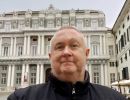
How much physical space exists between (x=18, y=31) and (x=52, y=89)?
4216cm

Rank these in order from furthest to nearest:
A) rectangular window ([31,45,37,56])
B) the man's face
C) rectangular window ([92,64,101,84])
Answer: rectangular window ([31,45,37,56]), rectangular window ([92,64,101,84]), the man's face

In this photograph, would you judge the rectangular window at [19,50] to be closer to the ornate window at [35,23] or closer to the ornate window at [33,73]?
the ornate window at [33,73]

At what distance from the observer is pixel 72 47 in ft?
7.03

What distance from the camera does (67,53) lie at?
2.06 m

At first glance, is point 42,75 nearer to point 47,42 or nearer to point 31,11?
point 47,42

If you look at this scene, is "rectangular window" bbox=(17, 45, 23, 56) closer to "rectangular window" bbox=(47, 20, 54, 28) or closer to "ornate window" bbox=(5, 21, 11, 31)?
"ornate window" bbox=(5, 21, 11, 31)

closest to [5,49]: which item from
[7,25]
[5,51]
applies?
[5,51]

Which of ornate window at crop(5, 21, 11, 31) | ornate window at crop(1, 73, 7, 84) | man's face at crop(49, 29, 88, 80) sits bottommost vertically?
ornate window at crop(1, 73, 7, 84)

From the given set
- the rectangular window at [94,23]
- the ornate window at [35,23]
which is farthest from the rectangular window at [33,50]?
the rectangular window at [94,23]

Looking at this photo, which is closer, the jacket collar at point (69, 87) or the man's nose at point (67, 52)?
the jacket collar at point (69, 87)

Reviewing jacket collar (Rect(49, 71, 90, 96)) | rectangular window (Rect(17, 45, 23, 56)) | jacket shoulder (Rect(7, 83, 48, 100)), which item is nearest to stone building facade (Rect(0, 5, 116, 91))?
rectangular window (Rect(17, 45, 23, 56))

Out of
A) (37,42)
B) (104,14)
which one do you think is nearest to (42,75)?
(37,42)

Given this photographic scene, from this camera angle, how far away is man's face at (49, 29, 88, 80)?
2033 millimetres

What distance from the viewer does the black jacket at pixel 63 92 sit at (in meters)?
1.93
